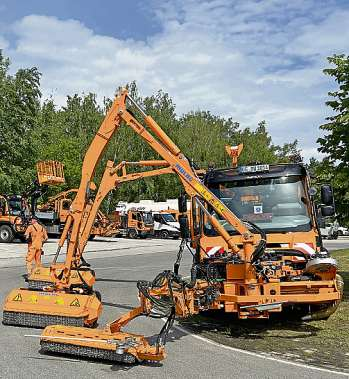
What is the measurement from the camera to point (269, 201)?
9.78 metres

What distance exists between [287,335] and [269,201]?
7.64 ft

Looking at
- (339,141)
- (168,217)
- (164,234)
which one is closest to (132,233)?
(164,234)

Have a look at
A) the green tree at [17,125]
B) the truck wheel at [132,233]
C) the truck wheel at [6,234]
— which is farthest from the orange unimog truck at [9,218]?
the truck wheel at [132,233]

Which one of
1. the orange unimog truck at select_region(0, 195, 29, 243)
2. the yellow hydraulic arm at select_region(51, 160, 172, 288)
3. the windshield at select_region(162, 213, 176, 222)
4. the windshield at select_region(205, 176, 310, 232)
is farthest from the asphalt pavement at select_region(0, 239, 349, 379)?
the windshield at select_region(162, 213, 176, 222)

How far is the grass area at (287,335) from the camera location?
7391 millimetres

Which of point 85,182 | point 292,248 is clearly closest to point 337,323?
point 292,248

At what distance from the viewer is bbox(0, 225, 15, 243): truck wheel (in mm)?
32062

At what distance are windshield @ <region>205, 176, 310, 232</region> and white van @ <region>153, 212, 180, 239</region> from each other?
34927 millimetres

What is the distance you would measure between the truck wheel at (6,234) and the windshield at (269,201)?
957 inches

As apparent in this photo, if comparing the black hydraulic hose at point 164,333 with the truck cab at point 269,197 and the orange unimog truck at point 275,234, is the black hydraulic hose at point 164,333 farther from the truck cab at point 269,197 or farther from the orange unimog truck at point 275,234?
the truck cab at point 269,197

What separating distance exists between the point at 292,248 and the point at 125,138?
42848 millimetres

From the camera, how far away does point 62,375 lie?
6270 millimetres

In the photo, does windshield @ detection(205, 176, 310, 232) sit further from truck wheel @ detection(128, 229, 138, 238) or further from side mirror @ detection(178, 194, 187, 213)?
truck wheel @ detection(128, 229, 138, 238)

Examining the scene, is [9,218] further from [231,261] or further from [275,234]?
[231,261]
